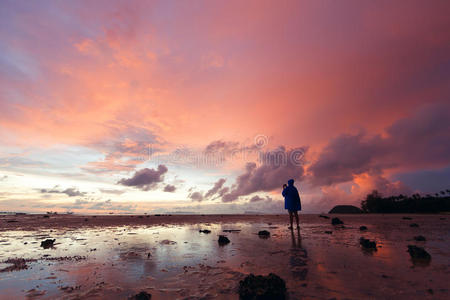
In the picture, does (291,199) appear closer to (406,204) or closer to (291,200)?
(291,200)

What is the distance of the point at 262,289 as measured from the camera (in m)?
3.85

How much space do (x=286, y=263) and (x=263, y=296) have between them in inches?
110

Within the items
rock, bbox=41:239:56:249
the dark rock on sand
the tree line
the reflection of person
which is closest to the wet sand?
the dark rock on sand

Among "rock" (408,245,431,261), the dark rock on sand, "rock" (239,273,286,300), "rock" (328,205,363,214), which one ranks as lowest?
"rock" (328,205,363,214)

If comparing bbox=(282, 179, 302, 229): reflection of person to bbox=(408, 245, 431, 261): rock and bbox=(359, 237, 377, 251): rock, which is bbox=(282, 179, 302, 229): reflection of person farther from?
bbox=(408, 245, 431, 261): rock

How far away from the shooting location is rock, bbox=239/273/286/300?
3762mm

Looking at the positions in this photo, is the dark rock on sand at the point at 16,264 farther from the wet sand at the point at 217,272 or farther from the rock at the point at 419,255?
the rock at the point at 419,255

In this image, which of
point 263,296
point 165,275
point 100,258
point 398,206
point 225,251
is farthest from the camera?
point 398,206

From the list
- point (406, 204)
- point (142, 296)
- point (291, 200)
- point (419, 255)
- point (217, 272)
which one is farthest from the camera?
point (406, 204)

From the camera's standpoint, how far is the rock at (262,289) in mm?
3762

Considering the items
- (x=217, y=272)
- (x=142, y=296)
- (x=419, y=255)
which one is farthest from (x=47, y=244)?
(x=419, y=255)

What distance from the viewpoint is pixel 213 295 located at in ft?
13.6

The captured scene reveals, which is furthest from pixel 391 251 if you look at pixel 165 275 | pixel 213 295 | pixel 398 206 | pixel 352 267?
pixel 398 206

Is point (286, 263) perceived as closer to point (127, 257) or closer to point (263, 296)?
point (263, 296)
